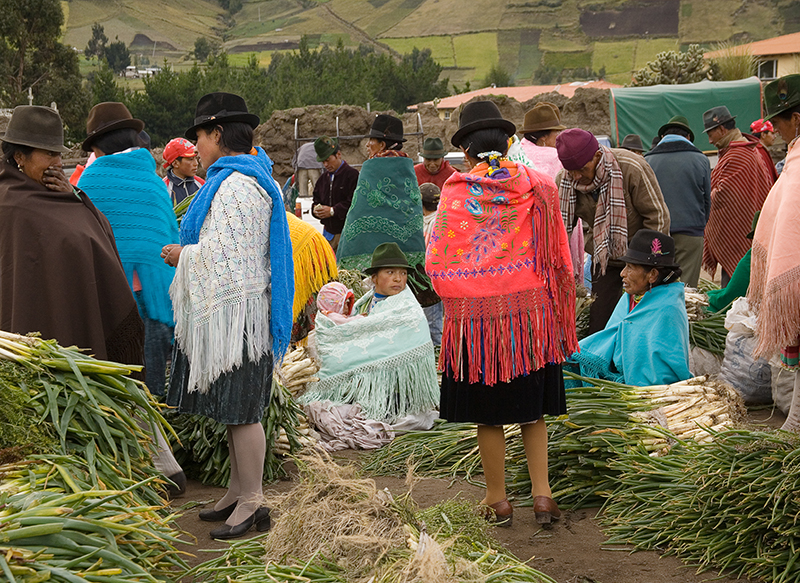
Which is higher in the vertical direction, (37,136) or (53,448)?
(37,136)

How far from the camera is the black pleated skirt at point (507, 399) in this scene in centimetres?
380

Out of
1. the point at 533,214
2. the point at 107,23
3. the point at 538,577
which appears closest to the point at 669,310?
the point at 533,214

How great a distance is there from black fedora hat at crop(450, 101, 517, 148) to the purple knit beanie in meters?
1.11

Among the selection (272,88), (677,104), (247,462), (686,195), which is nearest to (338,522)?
(247,462)

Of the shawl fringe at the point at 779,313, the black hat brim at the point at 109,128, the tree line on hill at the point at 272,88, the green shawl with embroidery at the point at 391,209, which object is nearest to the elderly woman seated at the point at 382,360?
the green shawl with embroidery at the point at 391,209

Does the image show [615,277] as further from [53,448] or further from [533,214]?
[53,448]

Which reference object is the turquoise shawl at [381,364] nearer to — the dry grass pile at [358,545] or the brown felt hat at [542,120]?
the brown felt hat at [542,120]

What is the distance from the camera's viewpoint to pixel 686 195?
7125mm

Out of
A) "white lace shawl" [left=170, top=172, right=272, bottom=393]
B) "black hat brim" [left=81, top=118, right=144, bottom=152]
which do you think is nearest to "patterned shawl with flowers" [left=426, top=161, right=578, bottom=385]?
"white lace shawl" [left=170, top=172, right=272, bottom=393]

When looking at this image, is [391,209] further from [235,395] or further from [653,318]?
[235,395]

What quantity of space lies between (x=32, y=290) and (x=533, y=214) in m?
2.28

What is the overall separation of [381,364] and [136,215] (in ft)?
5.87

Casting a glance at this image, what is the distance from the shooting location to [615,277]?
5.39 m

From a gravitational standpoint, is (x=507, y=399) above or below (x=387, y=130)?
below
